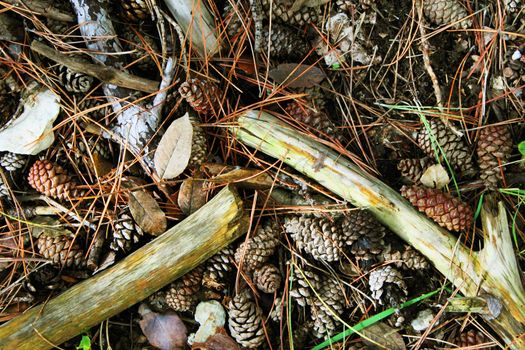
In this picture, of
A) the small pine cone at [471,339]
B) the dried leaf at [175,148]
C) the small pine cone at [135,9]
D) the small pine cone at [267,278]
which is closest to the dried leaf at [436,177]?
the small pine cone at [471,339]

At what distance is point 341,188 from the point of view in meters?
2.10

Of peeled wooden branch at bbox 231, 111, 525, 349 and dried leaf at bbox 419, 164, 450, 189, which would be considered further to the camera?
dried leaf at bbox 419, 164, 450, 189

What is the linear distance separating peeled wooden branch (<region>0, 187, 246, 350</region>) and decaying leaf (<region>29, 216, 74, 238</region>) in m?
0.26

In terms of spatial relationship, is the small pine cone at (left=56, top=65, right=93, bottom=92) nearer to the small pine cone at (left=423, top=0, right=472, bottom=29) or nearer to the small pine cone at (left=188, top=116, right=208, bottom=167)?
the small pine cone at (left=188, top=116, right=208, bottom=167)

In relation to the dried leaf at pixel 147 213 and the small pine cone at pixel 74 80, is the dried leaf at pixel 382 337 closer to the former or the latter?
the dried leaf at pixel 147 213

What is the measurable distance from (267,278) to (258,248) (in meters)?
0.14

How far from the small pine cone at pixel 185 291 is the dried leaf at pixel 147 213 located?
0.25 meters

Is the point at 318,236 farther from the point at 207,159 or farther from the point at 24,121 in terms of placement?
the point at 24,121

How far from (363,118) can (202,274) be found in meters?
1.09

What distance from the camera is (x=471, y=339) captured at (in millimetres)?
2000

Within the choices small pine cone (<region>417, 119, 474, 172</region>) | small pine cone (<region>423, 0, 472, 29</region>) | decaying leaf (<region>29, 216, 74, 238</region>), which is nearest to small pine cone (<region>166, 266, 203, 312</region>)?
decaying leaf (<region>29, 216, 74, 238</region>)

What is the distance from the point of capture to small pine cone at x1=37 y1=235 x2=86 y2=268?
2064 mm

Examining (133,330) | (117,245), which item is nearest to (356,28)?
(117,245)

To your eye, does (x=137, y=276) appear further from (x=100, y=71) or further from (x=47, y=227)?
(x=100, y=71)
